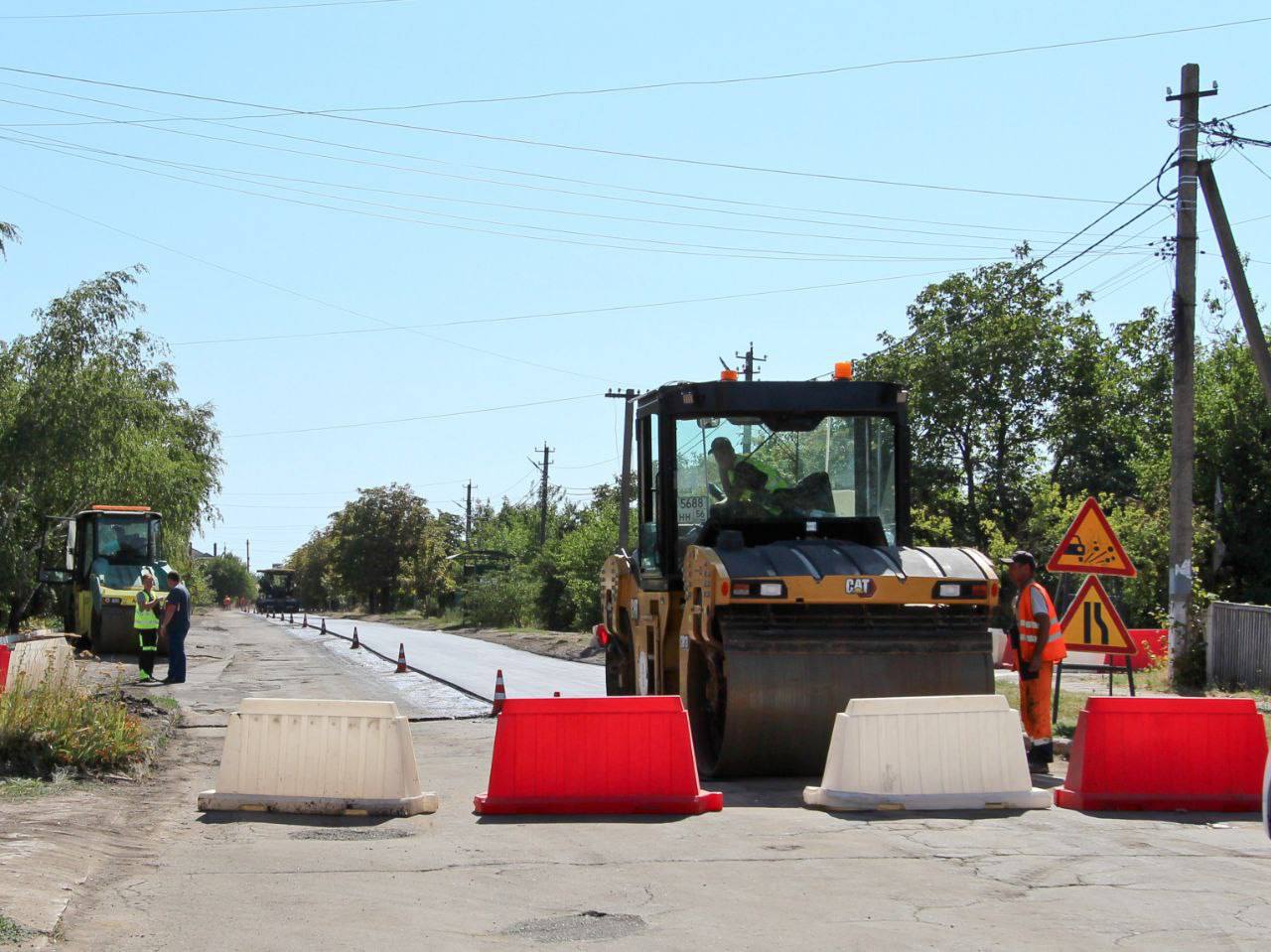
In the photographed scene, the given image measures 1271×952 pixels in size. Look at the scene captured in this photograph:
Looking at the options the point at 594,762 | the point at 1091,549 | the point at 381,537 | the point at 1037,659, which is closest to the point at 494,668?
the point at 1091,549

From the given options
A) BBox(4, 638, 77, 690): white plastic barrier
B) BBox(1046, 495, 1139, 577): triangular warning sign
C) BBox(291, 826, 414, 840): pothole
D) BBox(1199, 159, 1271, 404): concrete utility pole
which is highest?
BBox(1199, 159, 1271, 404): concrete utility pole

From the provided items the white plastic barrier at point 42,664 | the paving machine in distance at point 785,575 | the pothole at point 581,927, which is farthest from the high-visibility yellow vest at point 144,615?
the pothole at point 581,927

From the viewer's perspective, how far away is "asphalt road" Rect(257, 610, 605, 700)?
22.3m

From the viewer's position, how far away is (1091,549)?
13.7 metres

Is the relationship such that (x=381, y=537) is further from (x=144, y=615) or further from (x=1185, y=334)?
(x=1185, y=334)

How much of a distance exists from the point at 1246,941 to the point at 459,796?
5.56 m

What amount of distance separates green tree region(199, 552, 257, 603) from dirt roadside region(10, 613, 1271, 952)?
529ft

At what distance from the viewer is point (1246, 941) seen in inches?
230

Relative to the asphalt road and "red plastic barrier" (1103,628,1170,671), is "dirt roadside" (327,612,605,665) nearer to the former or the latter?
the asphalt road

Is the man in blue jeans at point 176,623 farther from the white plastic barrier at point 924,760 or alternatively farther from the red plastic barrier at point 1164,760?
the red plastic barrier at point 1164,760

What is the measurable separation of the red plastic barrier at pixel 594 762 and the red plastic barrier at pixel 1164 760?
2.47 metres

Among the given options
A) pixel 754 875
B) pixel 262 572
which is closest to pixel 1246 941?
pixel 754 875

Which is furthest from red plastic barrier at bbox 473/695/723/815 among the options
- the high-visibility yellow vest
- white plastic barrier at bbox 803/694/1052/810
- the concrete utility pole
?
the high-visibility yellow vest

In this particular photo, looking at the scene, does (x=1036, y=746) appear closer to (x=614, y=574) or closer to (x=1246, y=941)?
(x=614, y=574)
